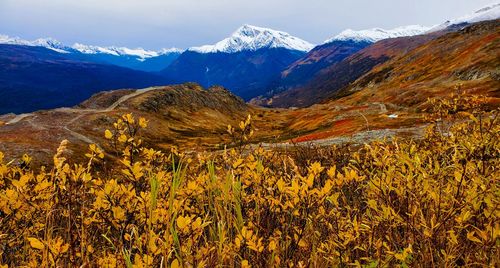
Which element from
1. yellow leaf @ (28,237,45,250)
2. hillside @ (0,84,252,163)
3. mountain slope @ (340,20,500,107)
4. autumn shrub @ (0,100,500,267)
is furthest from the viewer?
mountain slope @ (340,20,500,107)

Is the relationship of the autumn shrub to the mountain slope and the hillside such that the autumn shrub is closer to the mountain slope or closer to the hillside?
the mountain slope

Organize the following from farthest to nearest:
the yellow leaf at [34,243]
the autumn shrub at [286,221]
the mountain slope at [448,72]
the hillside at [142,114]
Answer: the mountain slope at [448,72], the hillside at [142,114], the autumn shrub at [286,221], the yellow leaf at [34,243]

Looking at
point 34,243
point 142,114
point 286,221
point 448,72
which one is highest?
point 448,72

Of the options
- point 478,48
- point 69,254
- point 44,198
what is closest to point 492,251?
point 69,254

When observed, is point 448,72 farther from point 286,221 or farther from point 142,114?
point 286,221

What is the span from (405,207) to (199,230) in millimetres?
1865

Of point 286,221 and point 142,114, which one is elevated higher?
point 286,221

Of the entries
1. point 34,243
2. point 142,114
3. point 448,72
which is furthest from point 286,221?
point 448,72

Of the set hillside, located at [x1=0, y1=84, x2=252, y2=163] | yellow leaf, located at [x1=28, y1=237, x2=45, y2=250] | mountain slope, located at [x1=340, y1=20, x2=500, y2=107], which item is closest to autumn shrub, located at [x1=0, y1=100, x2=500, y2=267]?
yellow leaf, located at [x1=28, y1=237, x2=45, y2=250]

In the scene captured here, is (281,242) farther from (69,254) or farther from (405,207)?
(69,254)

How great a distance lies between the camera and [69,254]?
3426 millimetres

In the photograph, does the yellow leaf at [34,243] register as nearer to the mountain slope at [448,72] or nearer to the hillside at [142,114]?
the mountain slope at [448,72]

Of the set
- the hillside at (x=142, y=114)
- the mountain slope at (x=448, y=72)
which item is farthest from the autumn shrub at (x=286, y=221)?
the hillside at (x=142, y=114)

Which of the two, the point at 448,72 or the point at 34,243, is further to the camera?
the point at 448,72
